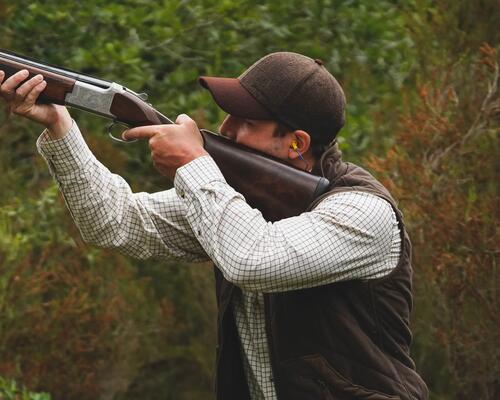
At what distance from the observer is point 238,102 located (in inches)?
178

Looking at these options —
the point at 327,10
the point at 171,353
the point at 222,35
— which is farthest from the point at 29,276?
the point at 327,10

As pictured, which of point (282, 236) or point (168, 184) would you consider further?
point (168, 184)

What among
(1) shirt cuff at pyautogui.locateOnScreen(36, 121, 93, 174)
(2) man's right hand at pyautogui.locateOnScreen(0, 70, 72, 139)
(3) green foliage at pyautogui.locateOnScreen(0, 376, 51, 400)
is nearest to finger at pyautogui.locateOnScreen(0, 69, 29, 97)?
(2) man's right hand at pyautogui.locateOnScreen(0, 70, 72, 139)

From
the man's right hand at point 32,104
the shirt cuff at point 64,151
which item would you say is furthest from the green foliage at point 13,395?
the man's right hand at point 32,104

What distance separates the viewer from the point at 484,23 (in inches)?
307

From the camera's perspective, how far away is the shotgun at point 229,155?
4387 millimetres

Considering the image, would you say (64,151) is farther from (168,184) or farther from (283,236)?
(168,184)

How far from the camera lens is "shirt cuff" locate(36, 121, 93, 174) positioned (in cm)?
458

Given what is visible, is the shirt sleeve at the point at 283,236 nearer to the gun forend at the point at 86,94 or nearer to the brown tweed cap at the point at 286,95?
the brown tweed cap at the point at 286,95

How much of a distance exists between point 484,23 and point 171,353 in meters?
3.53

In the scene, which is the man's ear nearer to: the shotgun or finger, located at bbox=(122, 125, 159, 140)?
the shotgun

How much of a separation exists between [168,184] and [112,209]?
4.96 metres

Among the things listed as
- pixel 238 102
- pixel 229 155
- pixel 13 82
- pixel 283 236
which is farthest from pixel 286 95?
pixel 13 82

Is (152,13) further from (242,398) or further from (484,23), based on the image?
(242,398)
